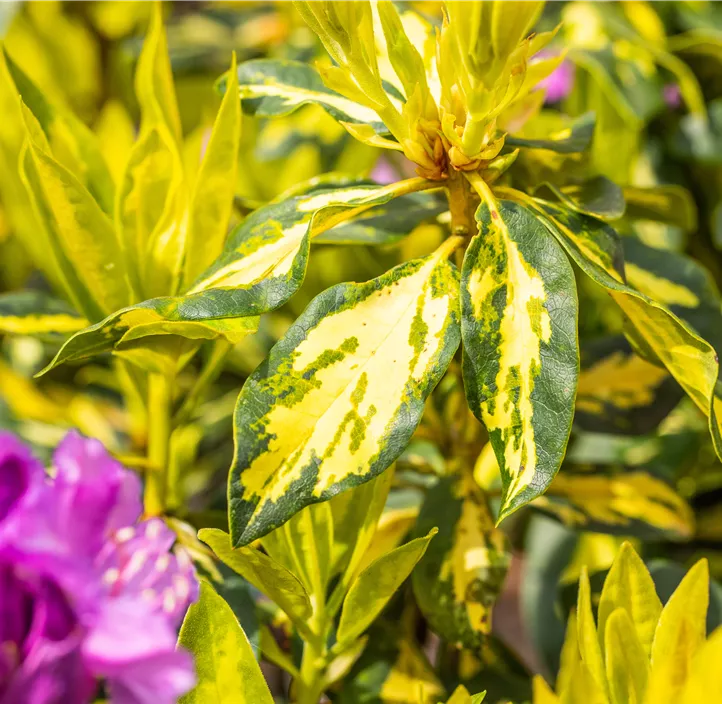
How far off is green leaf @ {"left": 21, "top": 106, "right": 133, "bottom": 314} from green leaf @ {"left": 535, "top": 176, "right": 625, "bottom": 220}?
306 mm

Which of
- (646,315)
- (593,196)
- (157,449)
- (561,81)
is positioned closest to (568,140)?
(593,196)

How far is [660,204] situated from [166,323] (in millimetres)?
443

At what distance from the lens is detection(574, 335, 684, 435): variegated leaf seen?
2.17 ft

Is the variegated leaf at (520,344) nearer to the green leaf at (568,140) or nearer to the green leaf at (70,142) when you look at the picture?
the green leaf at (568,140)

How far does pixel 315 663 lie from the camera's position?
51 centimetres

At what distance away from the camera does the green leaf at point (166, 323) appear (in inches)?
15.5

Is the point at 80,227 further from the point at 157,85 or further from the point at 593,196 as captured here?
the point at 593,196

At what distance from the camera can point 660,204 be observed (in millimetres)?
642

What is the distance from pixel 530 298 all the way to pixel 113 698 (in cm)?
29

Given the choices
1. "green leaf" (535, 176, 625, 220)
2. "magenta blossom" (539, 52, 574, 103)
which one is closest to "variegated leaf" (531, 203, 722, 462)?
"green leaf" (535, 176, 625, 220)

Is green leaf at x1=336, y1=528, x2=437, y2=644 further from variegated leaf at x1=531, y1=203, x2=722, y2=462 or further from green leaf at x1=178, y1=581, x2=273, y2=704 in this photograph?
variegated leaf at x1=531, y1=203, x2=722, y2=462

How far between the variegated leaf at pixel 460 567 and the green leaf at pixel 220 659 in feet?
0.48

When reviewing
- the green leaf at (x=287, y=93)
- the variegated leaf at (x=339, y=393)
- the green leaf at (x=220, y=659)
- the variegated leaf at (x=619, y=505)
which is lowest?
the variegated leaf at (x=619, y=505)

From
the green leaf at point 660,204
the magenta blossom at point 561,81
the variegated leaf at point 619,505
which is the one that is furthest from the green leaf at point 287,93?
the magenta blossom at point 561,81
